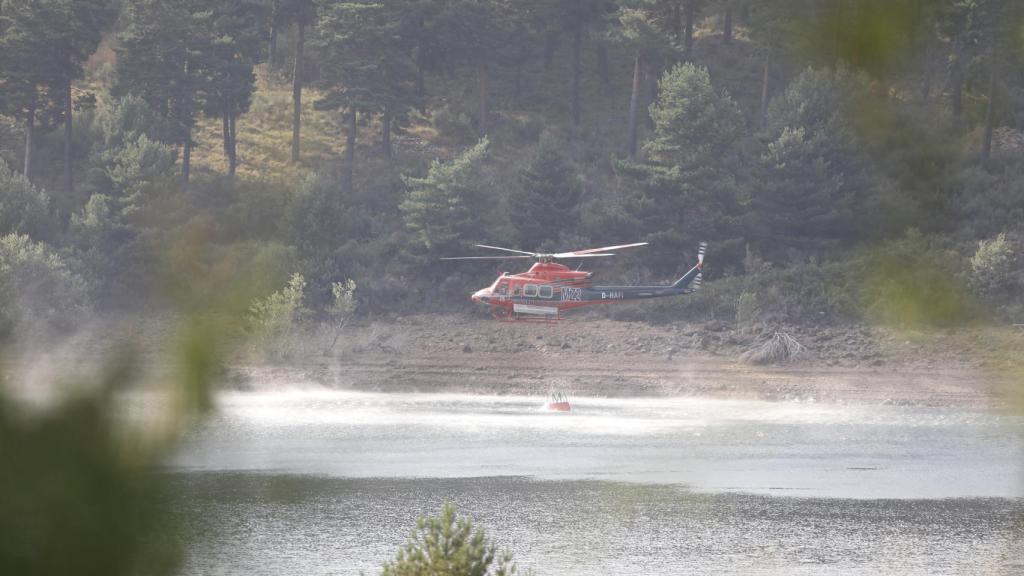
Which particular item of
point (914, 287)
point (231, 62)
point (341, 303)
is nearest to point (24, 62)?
point (231, 62)

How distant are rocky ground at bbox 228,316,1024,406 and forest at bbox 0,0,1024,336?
2676 millimetres

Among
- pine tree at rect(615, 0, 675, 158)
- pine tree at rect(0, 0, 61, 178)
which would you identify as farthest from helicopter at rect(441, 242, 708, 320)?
pine tree at rect(0, 0, 61, 178)

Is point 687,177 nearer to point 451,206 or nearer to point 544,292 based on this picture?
point 451,206

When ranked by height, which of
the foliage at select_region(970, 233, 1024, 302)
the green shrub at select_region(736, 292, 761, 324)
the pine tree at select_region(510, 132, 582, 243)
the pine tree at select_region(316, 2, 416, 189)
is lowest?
the green shrub at select_region(736, 292, 761, 324)

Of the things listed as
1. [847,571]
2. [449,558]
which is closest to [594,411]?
[847,571]

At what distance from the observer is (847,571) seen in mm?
39719

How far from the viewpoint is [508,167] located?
10744 centimetres

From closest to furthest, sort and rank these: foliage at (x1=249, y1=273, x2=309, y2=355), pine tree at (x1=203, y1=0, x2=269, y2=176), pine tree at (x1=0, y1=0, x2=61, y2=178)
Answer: foliage at (x1=249, y1=273, x2=309, y2=355), pine tree at (x1=0, y1=0, x2=61, y2=178), pine tree at (x1=203, y1=0, x2=269, y2=176)

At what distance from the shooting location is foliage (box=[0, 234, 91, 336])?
8194 cm

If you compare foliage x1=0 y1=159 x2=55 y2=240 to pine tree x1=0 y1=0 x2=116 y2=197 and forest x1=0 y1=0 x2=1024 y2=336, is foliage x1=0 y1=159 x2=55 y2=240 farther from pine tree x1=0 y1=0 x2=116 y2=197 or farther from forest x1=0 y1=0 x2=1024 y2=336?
pine tree x1=0 y1=0 x2=116 y2=197

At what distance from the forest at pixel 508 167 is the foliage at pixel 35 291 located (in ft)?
0.53

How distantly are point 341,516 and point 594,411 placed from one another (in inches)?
1074

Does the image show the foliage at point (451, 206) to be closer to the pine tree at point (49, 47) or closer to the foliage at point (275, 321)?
the foliage at point (275, 321)

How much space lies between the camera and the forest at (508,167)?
87.5 metres
